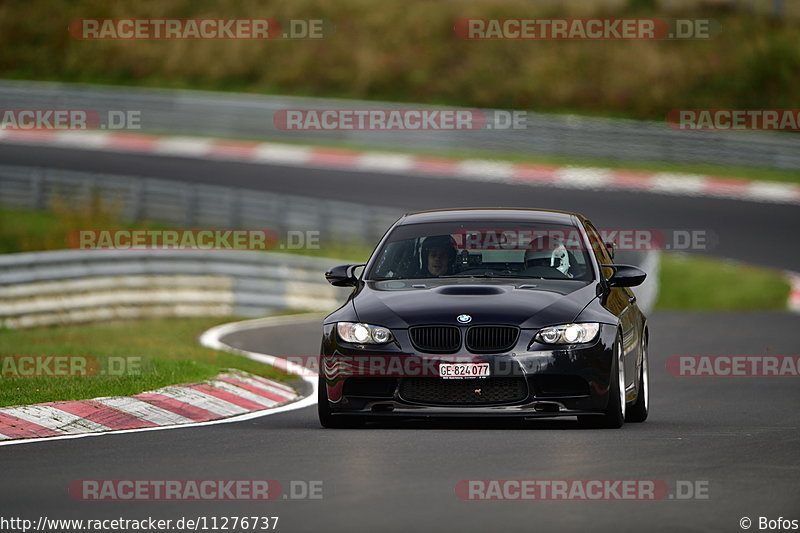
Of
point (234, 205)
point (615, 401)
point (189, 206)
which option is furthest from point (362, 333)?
point (189, 206)

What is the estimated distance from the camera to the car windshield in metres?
11.4

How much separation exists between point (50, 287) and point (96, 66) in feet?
99.5

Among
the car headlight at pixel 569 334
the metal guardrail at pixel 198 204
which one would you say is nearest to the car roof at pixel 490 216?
the car headlight at pixel 569 334

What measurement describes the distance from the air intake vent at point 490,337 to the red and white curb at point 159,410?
2.23m

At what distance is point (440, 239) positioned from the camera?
11562 millimetres

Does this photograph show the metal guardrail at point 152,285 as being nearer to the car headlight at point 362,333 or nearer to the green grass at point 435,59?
the car headlight at point 362,333

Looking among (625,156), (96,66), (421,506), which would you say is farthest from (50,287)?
(96,66)

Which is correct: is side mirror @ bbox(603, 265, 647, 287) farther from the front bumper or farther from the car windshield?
the front bumper

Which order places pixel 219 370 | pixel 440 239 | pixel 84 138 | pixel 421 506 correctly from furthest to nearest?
pixel 84 138
pixel 219 370
pixel 440 239
pixel 421 506

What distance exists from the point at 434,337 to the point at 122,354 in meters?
6.42

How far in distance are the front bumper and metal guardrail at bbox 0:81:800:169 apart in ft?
89.7

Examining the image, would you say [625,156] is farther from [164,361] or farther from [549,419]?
[549,419]

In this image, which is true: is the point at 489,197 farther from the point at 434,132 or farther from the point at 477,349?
the point at 477,349

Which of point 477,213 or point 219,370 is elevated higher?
point 477,213
